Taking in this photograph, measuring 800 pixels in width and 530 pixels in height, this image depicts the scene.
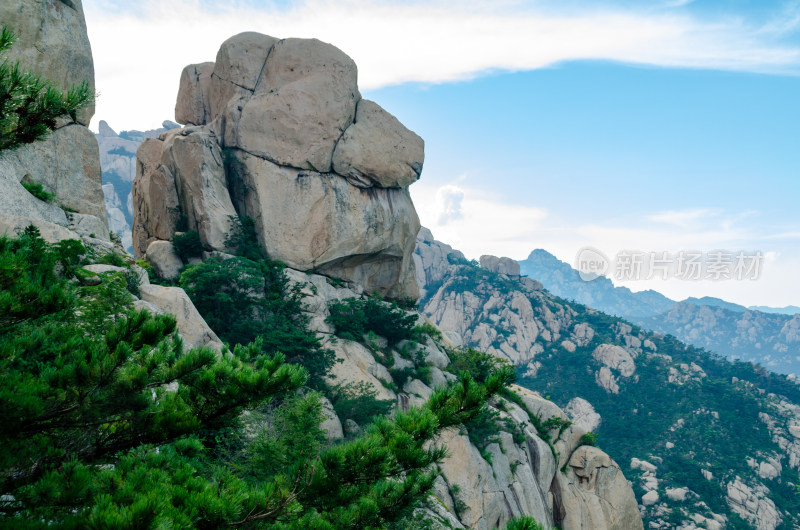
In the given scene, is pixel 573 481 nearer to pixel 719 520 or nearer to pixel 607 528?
pixel 607 528

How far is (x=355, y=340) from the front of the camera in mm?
24578

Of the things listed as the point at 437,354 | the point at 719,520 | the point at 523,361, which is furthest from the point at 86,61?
the point at 523,361

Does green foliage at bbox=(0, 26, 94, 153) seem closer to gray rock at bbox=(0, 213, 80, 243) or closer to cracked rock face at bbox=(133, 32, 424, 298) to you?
gray rock at bbox=(0, 213, 80, 243)

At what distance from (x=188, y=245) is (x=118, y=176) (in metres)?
109

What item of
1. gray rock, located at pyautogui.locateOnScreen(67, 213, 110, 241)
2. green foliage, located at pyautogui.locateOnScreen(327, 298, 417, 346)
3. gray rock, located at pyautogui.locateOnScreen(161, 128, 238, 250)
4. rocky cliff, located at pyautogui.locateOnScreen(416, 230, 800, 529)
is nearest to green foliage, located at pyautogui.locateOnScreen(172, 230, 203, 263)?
gray rock, located at pyautogui.locateOnScreen(161, 128, 238, 250)

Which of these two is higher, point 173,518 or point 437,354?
point 173,518

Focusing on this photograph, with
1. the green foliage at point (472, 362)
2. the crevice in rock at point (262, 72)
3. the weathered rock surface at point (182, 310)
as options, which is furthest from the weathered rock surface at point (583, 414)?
the weathered rock surface at point (182, 310)

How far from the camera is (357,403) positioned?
20.3 meters

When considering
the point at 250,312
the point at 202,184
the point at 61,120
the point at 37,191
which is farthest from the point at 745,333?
the point at 37,191

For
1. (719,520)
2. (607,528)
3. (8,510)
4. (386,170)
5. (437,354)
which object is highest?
(386,170)

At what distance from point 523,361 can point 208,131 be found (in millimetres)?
52386

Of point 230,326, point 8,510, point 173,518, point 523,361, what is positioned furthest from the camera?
point 523,361

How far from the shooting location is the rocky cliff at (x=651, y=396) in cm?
4041

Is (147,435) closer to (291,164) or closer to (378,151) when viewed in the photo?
(291,164)
